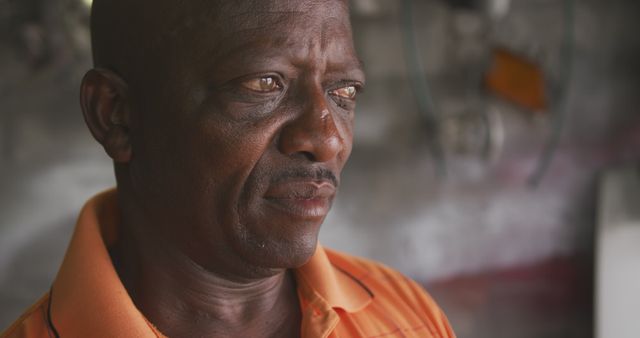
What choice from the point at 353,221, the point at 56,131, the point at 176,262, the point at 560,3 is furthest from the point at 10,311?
the point at 560,3

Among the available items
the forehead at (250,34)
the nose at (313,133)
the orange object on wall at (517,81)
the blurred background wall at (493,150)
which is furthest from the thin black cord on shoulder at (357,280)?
the orange object on wall at (517,81)

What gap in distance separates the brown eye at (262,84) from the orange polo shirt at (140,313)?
0.34 m

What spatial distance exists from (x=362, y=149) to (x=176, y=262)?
202cm

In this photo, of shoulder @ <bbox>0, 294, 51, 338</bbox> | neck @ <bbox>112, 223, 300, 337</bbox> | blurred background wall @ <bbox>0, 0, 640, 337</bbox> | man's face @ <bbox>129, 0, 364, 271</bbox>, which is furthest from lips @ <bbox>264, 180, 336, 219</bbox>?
blurred background wall @ <bbox>0, 0, 640, 337</bbox>

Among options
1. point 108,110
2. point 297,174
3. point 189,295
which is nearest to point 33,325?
point 189,295

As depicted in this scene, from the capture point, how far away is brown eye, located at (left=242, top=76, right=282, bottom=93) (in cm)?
111

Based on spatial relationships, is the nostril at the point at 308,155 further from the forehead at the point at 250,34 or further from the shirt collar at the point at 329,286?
the shirt collar at the point at 329,286

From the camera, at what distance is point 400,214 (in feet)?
10.7

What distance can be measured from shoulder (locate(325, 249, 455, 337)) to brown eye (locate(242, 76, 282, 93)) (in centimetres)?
44

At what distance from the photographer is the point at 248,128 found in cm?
111

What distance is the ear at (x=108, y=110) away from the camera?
3.94 feet

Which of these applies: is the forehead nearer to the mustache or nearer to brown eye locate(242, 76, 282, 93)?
brown eye locate(242, 76, 282, 93)

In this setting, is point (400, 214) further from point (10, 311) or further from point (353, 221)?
point (10, 311)

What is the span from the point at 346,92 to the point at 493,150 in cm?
211
